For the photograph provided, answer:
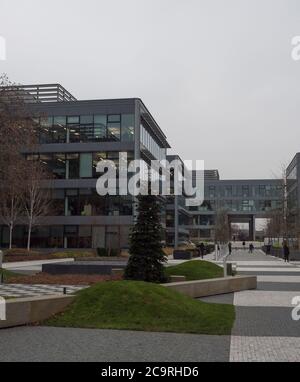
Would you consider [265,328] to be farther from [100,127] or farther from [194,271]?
[100,127]

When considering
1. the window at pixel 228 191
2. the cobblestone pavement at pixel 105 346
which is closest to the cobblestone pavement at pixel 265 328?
the cobblestone pavement at pixel 105 346

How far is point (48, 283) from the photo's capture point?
64.0 feet

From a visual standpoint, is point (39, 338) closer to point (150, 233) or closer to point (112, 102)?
point (150, 233)

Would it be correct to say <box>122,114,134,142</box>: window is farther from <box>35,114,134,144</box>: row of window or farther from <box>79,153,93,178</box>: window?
<box>79,153,93,178</box>: window

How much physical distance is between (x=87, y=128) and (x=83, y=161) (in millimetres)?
3747

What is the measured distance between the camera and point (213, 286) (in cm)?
1734

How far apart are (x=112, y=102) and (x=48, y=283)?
38589mm

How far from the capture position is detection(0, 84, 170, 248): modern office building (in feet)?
177

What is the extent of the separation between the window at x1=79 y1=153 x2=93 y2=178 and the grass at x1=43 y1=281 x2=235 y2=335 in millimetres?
43454

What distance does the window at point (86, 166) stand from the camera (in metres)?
55.3

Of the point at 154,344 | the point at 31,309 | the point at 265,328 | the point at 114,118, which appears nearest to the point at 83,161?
the point at 114,118

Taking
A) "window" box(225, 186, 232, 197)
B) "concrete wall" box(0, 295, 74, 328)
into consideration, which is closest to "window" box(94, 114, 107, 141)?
"concrete wall" box(0, 295, 74, 328)

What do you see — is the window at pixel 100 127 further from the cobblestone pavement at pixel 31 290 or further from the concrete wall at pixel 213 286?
the concrete wall at pixel 213 286
